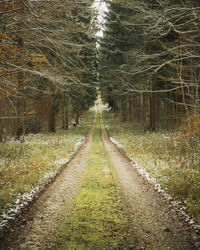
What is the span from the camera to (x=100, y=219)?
4.78 meters

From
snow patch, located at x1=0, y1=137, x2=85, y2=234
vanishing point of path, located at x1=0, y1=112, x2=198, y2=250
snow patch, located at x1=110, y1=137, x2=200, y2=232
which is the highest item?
snow patch, located at x1=0, y1=137, x2=85, y2=234

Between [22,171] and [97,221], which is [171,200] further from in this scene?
[22,171]

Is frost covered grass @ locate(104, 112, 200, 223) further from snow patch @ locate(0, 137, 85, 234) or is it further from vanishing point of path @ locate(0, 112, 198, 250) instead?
snow patch @ locate(0, 137, 85, 234)

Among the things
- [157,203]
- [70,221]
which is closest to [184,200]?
[157,203]

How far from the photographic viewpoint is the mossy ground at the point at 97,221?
12.8 feet

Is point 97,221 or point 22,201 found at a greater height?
point 22,201

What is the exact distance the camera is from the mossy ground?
154 inches

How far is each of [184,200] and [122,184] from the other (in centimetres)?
236

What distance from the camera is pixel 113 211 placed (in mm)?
5195

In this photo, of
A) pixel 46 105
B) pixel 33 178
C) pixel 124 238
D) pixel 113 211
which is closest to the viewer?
pixel 124 238

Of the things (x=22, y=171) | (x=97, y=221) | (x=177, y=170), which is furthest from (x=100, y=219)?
(x=177, y=170)

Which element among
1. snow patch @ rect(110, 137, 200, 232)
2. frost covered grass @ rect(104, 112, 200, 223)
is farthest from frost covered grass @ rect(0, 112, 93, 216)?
frost covered grass @ rect(104, 112, 200, 223)

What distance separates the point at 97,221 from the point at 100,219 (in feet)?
0.40

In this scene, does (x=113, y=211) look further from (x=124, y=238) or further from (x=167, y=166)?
(x=167, y=166)
